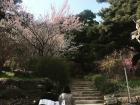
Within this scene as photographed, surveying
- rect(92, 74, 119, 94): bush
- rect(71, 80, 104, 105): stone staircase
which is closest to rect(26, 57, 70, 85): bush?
rect(71, 80, 104, 105): stone staircase

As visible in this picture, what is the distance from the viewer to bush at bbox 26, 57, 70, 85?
20078 mm

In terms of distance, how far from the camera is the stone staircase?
19.5 meters

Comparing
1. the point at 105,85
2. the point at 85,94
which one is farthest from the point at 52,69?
the point at 105,85

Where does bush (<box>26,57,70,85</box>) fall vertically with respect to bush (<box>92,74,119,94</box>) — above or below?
above

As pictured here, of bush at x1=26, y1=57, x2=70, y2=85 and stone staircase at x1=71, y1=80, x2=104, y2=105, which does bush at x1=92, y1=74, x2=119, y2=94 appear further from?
bush at x1=26, y1=57, x2=70, y2=85

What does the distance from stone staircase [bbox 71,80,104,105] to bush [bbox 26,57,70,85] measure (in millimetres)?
1210

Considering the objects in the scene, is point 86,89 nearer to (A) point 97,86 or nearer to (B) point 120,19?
(A) point 97,86

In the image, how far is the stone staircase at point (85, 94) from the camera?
63.9 feet

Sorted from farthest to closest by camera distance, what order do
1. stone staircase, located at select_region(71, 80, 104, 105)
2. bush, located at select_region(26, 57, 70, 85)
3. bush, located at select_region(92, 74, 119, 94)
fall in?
bush, located at select_region(92, 74, 119, 94)
bush, located at select_region(26, 57, 70, 85)
stone staircase, located at select_region(71, 80, 104, 105)

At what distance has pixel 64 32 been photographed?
26.0 m

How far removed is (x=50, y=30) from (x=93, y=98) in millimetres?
6068

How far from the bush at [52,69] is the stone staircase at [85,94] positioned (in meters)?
1.21

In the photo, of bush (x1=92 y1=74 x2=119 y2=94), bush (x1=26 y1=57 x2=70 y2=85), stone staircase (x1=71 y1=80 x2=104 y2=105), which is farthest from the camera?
bush (x1=92 y1=74 x2=119 y2=94)

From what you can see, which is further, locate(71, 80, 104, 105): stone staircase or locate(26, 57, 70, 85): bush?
locate(26, 57, 70, 85): bush
